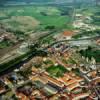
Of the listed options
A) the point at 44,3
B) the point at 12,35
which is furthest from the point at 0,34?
the point at 44,3

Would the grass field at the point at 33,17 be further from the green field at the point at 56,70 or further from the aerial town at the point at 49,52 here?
the green field at the point at 56,70

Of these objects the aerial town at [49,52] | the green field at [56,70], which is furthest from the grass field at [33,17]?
the green field at [56,70]

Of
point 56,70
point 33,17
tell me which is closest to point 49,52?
point 56,70

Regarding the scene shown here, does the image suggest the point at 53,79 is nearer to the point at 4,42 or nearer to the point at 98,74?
the point at 98,74

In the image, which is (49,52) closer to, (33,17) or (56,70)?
(56,70)

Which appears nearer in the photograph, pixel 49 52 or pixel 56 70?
pixel 56 70

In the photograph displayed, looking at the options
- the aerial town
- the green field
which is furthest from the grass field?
the green field

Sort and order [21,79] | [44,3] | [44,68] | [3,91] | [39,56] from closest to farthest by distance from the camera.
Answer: [3,91], [21,79], [44,68], [39,56], [44,3]

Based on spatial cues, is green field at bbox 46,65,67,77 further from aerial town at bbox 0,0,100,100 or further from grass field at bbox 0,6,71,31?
grass field at bbox 0,6,71,31
